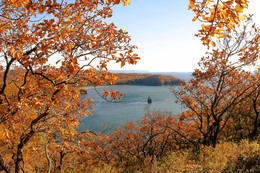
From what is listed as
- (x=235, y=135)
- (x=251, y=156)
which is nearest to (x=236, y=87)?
(x=251, y=156)

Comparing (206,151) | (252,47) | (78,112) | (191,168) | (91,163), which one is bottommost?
(91,163)

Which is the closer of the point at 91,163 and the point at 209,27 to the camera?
the point at 209,27

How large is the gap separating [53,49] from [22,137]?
3.76 metres

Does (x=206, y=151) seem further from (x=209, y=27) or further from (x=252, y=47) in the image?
(x=209, y=27)

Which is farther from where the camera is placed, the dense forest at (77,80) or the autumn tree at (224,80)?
the autumn tree at (224,80)

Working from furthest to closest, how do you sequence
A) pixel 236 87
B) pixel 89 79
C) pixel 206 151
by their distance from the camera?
pixel 236 87 < pixel 206 151 < pixel 89 79

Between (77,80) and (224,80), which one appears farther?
(224,80)

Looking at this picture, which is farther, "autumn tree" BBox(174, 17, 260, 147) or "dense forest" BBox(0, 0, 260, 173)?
"autumn tree" BBox(174, 17, 260, 147)

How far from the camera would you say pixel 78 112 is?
6.06 metres

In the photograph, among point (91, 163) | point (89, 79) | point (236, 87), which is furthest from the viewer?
point (91, 163)

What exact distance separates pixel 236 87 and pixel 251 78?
116 cm

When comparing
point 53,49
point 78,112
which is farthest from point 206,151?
point 53,49

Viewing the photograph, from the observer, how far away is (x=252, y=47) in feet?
29.0

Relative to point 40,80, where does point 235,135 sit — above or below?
below
